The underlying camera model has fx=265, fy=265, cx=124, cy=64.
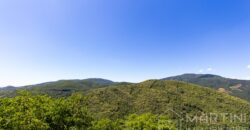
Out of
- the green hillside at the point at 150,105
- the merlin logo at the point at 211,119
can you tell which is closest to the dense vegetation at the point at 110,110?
the green hillside at the point at 150,105

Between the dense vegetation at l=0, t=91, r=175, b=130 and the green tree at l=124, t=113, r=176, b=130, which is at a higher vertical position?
the dense vegetation at l=0, t=91, r=175, b=130

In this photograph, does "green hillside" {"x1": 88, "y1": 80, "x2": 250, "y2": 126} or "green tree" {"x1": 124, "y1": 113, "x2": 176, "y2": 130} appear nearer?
"green tree" {"x1": 124, "y1": 113, "x2": 176, "y2": 130}

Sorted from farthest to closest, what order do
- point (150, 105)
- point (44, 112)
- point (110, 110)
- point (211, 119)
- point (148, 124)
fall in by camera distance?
point (211, 119), point (150, 105), point (110, 110), point (148, 124), point (44, 112)

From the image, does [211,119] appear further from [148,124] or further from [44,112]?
[44,112]

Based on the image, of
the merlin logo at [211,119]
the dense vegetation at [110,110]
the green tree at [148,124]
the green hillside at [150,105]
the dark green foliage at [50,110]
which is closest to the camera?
the dark green foliage at [50,110]

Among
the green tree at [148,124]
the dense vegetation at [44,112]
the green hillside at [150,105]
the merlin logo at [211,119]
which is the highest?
the dense vegetation at [44,112]

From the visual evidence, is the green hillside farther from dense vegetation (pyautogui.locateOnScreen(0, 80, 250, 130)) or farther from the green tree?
the green tree

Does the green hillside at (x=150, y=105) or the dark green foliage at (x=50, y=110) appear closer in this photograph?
the dark green foliage at (x=50, y=110)

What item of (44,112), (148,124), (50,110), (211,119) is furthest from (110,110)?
(50,110)

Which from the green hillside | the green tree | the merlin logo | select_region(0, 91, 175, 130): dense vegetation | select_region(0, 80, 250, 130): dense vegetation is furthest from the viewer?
the green hillside

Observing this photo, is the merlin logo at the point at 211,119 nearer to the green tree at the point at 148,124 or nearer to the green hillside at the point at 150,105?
the green hillside at the point at 150,105

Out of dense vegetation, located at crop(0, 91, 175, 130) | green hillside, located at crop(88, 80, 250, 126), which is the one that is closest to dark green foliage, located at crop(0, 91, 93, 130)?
dense vegetation, located at crop(0, 91, 175, 130)

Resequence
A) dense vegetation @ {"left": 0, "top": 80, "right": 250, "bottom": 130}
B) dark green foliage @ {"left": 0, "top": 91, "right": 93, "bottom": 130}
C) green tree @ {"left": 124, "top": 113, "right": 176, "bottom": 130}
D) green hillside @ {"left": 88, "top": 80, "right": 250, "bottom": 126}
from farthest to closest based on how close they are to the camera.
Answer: green hillside @ {"left": 88, "top": 80, "right": 250, "bottom": 126}
green tree @ {"left": 124, "top": 113, "right": 176, "bottom": 130}
dense vegetation @ {"left": 0, "top": 80, "right": 250, "bottom": 130}
dark green foliage @ {"left": 0, "top": 91, "right": 93, "bottom": 130}

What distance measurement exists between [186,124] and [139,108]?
31323 mm
